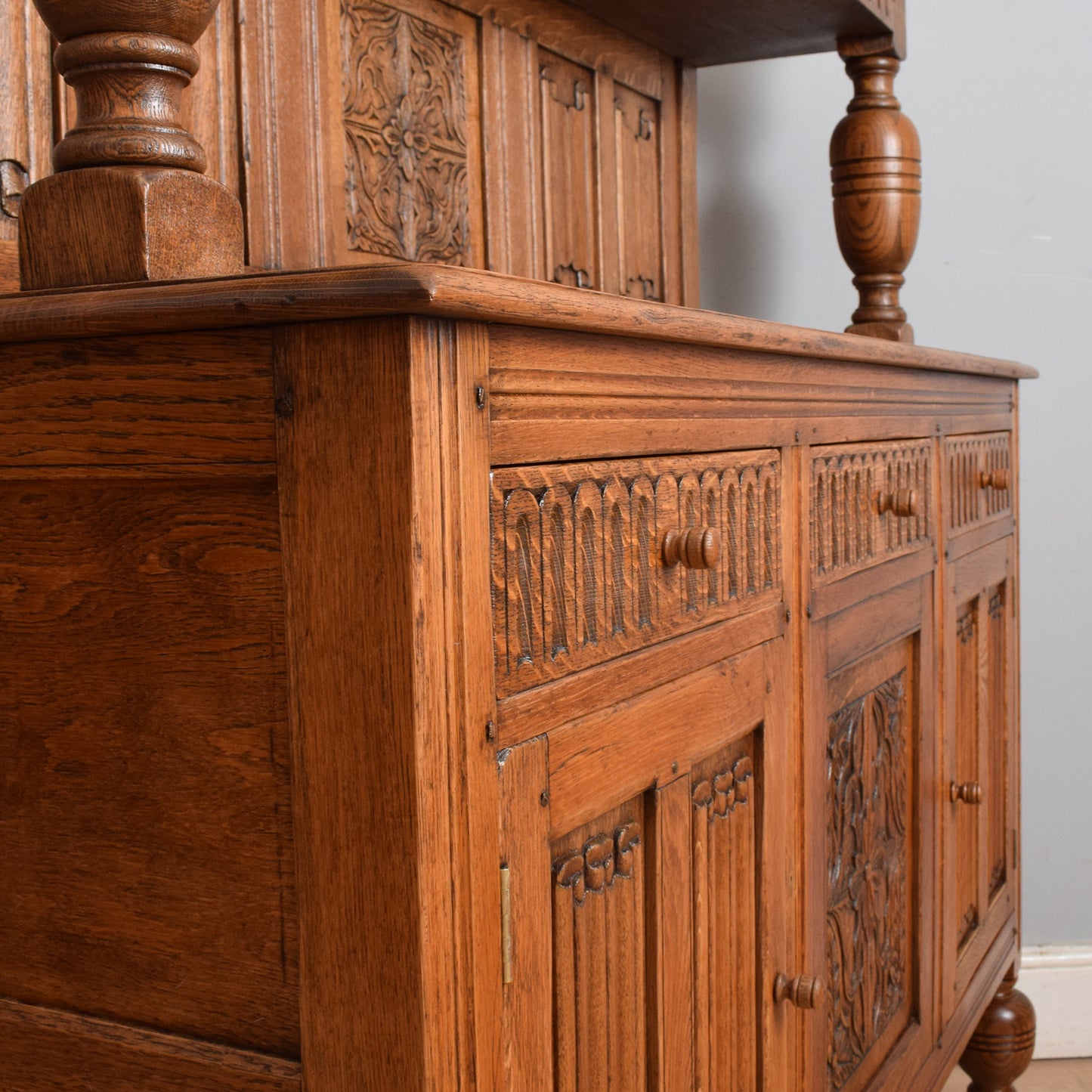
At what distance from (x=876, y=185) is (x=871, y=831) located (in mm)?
1035

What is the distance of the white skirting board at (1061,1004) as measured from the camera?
2.59 metres

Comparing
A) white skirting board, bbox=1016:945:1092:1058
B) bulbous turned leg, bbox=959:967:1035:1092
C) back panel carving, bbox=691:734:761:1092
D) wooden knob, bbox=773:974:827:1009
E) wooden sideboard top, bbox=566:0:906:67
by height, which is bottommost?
white skirting board, bbox=1016:945:1092:1058

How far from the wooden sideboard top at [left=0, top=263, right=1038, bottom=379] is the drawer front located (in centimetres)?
9

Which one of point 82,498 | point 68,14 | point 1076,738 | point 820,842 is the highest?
point 68,14

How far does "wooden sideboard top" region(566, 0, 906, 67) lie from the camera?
6.07 feet

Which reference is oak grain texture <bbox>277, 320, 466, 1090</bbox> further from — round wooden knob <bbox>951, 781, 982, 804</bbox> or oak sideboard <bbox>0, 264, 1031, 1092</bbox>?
round wooden knob <bbox>951, 781, 982, 804</bbox>

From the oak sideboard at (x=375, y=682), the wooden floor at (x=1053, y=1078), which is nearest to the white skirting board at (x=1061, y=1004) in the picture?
the wooden floor at (x=1053, y=1078)

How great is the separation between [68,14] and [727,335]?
44cm

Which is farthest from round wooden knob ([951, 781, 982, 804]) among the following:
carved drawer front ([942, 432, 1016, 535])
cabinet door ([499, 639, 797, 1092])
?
cabinet door ([499, 639, 797, 1092])

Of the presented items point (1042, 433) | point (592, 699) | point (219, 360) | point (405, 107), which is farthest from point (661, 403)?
point (1042, 433)

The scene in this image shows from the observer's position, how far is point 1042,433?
2559 mm

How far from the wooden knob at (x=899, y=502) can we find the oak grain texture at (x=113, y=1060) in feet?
2.93

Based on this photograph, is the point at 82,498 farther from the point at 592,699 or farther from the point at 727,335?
the point at 727,335

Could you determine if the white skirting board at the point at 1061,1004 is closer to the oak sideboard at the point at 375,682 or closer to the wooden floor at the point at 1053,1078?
the wooden floor at the point at 1053,1078
